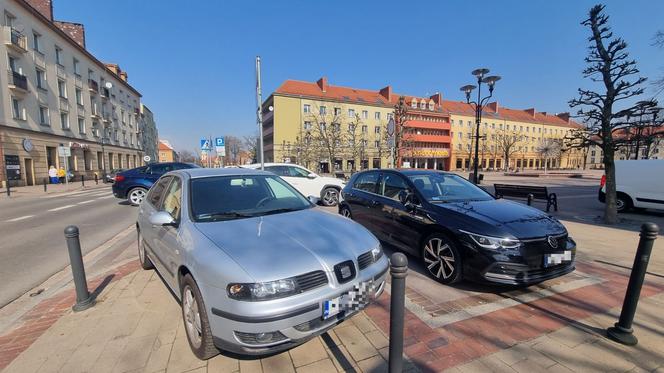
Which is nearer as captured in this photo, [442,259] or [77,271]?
[77,271]

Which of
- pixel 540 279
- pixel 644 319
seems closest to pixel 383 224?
pixel 540 279

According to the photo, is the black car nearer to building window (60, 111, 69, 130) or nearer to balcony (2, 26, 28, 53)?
balcony (2, 26, 28, 53)

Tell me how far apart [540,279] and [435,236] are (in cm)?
121

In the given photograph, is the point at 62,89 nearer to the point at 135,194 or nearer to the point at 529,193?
the point at 135,194

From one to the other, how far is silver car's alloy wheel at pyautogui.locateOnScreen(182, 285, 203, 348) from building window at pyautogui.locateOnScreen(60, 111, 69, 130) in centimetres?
3615

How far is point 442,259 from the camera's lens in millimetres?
3773

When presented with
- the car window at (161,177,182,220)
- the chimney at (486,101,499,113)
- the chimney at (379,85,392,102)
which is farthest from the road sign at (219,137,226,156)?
the chimney at (486,101,499,113)

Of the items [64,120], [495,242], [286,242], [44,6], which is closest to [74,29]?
[44,6]

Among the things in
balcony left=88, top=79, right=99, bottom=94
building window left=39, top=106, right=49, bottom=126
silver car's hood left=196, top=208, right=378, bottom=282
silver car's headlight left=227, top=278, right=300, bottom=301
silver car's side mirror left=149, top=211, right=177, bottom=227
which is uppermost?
balcony left=88, top=79, right=99, bottom=94

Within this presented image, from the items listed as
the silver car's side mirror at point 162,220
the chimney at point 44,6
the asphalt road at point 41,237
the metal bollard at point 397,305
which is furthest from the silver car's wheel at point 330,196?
the chimney at point 44,6

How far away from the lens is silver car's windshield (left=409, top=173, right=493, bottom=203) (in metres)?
4.34

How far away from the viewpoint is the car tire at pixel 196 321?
2250 mm

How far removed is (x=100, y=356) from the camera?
8.21ft

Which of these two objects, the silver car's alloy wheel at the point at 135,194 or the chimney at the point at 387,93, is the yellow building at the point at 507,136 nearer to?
the chimney at the point at 387,93
